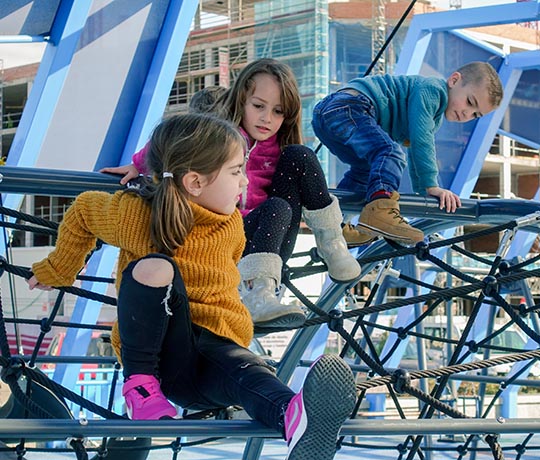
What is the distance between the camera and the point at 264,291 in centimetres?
154

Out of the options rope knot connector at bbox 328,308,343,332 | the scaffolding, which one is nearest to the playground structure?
rope knot connector at bbox 328,308,343,332

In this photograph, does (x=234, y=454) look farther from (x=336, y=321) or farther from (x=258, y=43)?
(x=258, y=43)

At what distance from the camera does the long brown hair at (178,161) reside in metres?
1.30

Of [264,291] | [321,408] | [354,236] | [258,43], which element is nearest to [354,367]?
[354,236]

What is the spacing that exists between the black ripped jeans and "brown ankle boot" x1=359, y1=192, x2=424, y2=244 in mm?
598

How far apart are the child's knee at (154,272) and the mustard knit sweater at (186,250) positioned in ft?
0.31

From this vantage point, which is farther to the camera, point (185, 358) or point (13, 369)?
point (13, 369)

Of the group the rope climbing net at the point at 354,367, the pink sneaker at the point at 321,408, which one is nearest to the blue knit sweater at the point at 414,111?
the rope climbing net at the point at 354,367

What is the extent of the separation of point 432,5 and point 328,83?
10.8 ft

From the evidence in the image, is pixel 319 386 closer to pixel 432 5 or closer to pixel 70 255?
pixel 70 255

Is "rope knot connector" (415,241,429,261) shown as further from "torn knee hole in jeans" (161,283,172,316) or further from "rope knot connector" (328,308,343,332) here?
"torn knee hole in jeans" (161,283,172,316)

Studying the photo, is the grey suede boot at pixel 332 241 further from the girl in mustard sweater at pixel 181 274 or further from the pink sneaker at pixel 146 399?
the pink sneaker at pixel 146 399

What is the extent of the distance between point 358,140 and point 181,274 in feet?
2.73

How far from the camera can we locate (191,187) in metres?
1.35
